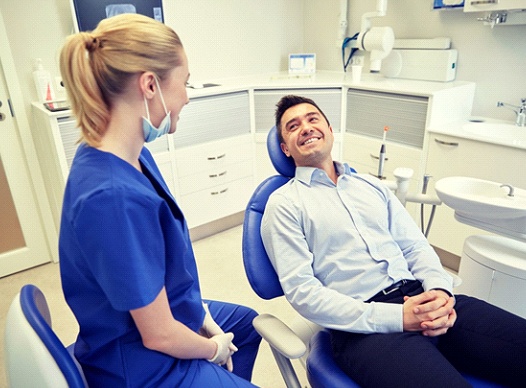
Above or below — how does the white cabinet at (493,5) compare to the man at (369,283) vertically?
above

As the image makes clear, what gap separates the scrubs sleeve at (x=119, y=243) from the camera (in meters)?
0.78

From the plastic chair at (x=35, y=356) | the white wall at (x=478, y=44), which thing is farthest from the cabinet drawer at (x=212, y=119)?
the plastic chair at (x=35, y=356)

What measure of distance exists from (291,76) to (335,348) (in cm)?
233

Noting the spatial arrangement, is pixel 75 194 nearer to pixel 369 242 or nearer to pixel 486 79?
pixel 369 242

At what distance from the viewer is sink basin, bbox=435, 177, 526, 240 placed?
4.69 feet

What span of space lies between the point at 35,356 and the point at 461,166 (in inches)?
81.4

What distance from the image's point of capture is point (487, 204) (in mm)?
1442

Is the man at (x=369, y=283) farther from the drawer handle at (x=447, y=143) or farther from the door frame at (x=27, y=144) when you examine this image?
the door frame at (x=27, y=144)

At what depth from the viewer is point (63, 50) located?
0.85 metres

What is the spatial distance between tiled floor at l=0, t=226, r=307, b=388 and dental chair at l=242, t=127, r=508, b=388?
1.80 feet

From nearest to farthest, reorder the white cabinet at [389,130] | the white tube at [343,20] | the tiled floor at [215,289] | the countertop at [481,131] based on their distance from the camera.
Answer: the tiled floor at [215,289]
the countertop at [481,131]
the white cabinet at [389,130]
the white tube at [343,20]

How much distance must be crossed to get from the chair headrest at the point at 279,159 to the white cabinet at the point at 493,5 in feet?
4.61

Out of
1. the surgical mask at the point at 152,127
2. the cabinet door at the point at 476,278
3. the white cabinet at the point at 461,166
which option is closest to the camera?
the surgical mask at the point at 152,127

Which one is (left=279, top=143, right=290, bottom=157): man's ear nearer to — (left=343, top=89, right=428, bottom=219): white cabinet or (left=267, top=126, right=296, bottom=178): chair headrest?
(left=267, top=126, right=296, bottom=178): chair headrest
